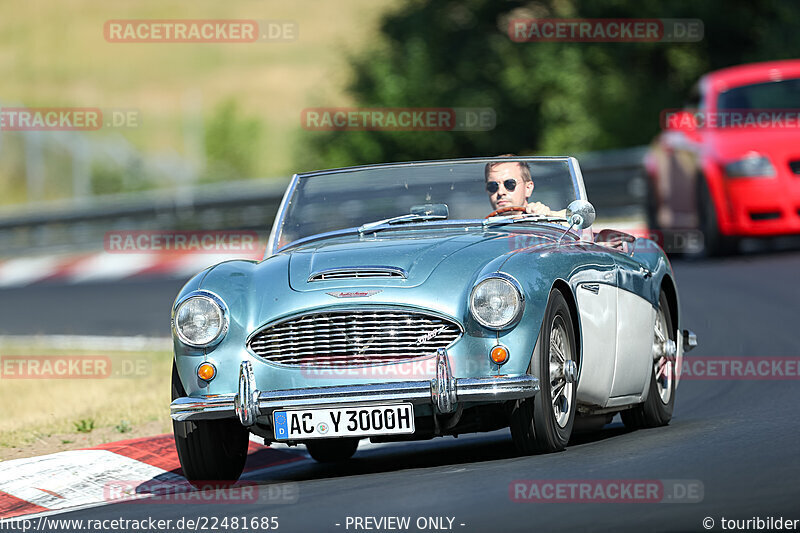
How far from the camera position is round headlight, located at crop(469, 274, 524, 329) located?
6.40 m

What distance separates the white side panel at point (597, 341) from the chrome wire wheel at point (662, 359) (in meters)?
0.84

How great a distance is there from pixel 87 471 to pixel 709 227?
8971mm

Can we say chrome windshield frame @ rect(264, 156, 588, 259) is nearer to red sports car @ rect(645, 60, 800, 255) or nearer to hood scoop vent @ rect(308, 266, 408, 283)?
hood scoop vent @ rect(308, 266, 408, 283)

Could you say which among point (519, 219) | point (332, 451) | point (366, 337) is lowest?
point (332, 451)

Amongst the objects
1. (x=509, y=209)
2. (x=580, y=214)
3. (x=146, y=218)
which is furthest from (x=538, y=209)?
(x=146, y=218)

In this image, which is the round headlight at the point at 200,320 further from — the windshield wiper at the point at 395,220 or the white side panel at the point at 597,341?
the white side panel at the point at 597,341

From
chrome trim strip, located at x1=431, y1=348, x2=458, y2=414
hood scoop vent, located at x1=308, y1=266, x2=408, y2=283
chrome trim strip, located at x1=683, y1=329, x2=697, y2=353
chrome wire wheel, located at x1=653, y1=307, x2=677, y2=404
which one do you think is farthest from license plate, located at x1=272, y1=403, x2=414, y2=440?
chrome trim strip, located at x1=683, y1=329, x2=697, y2=353

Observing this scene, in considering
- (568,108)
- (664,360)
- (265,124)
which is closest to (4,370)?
(664,360)

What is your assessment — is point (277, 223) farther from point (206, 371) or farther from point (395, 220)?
point (206, 371)

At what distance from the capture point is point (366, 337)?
6.42 meters

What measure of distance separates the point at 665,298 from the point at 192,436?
293 cm

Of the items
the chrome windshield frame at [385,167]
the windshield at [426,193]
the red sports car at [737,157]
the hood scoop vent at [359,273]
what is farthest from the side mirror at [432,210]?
the red sports car at [737,157]

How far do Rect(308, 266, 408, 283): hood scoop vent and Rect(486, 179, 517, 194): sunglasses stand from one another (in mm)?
1430

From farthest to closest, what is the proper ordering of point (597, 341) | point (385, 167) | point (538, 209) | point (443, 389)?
point (385, 167) → point (538, 209) → point (597, 341) → point (443, 389)
